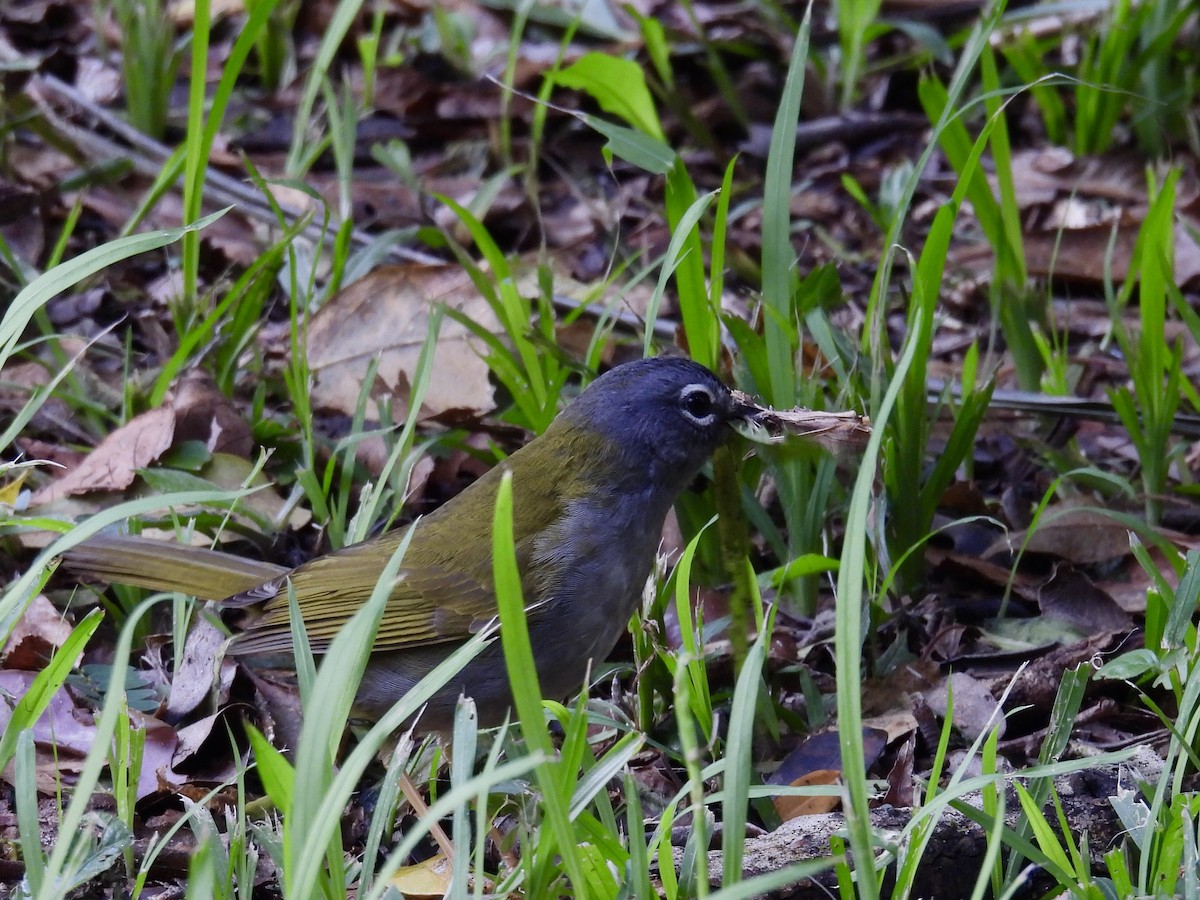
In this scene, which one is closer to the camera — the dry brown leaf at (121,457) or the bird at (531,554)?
the bird at (531,554)

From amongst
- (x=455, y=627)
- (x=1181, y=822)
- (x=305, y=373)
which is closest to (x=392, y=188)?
(x=305, y=373)

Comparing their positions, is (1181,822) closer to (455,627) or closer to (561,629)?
(561,629)

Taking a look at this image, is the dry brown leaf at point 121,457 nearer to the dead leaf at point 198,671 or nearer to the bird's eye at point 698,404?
the dead leaf at point 198,671

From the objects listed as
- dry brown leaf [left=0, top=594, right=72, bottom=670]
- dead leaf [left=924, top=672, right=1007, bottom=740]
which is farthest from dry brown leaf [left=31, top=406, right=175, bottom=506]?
dead leaf [left=924, top=672, right=1007, bottom=740]

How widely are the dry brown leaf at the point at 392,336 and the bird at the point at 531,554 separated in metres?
1.04

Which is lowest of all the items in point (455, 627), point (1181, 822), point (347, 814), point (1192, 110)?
point (347, 814)

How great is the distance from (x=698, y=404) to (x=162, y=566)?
1.54 meters

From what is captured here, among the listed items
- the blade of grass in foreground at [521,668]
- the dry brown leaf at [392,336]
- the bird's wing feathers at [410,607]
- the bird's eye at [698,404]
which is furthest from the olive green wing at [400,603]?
the blade of grass in foreground at [521,668]

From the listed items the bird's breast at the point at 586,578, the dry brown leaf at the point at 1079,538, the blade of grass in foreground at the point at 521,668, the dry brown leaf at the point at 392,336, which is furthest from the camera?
the dry brown leaf at the point at 392,336

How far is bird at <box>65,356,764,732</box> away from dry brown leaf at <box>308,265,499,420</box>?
1.04 m

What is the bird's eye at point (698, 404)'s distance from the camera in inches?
154

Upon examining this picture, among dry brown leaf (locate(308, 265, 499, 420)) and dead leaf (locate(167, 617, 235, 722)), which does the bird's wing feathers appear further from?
dry brown leaf (locate(308, 265, 499, 420))

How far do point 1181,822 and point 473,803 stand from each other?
1640mm

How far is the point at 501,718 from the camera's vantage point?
396cm
